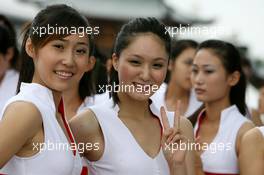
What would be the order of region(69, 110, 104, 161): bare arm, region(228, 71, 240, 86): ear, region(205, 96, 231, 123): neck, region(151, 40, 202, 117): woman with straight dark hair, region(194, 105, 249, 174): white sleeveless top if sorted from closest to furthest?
region(69, 110, 104, 161): bare arm
region(194, 105, 249, 174): white sleeveless top
region(205, 96, 231, 123): neck
region(228, 71, 240, 86): ear
region(151, 40, 202, 117): woman with straight dark hair

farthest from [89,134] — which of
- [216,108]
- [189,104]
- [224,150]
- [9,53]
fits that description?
[189,104]

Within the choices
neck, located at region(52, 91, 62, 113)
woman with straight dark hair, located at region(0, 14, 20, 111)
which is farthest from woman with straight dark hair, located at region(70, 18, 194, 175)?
woman with straight dark hair, located at region(0, 14, 20, 111)

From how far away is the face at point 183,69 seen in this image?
5812 millimetres

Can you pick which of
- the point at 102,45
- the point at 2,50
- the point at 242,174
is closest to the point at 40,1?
the point at 102,45

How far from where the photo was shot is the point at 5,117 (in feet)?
8.24

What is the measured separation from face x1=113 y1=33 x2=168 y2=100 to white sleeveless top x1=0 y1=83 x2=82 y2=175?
45cm

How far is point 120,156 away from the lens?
2900 mm

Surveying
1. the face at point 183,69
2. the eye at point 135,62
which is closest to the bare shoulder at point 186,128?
the eye at point 135,62

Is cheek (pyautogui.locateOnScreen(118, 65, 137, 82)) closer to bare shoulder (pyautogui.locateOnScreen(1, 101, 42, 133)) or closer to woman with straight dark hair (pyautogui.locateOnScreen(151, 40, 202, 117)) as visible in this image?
bare shoulder (pyautogui.locateOnScreen(1, 101, 42, 133))

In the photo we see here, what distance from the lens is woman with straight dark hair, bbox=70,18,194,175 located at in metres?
2.92

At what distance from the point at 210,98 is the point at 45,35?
1.91m

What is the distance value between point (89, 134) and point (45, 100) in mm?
365

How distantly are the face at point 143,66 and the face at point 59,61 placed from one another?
0.27 metres

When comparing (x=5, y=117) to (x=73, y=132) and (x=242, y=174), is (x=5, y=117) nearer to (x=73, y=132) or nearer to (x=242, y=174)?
(x=73, y=132)
